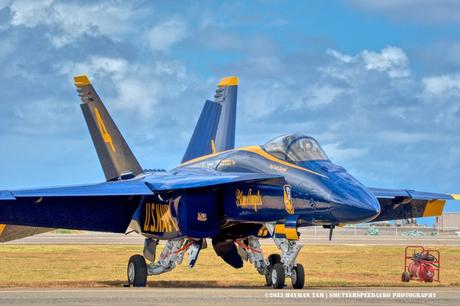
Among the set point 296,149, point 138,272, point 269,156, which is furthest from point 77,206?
point 296,149

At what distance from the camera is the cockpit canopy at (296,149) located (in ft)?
68.0

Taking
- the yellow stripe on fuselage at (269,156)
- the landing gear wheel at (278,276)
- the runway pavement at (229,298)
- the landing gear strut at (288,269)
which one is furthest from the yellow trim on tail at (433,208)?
the runway pavement at (229,298)

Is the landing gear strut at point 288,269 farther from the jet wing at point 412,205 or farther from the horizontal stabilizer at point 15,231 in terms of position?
the horizontal stabilizer at point 15,231

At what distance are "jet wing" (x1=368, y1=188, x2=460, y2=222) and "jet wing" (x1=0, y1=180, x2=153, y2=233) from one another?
21.3ft

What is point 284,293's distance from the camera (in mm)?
18047

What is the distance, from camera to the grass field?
26703 mm

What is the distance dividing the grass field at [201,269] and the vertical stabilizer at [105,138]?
10.9 feet

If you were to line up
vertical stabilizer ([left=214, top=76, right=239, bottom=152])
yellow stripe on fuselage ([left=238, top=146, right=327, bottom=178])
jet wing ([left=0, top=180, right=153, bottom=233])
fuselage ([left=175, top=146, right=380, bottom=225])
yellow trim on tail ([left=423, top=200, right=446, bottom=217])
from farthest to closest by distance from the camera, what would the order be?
vertical stabilizer ([left=214, top=76, right=239, bottom=152]) → yellow trim on tail ([left=423, top=200, right=446, bottom=217]) → jet wing ([left=0, top=180, right=153, bottom=233]) → yellow stripe on fuselage ([left=238, top=146, right=327, bottom=178]) → fuselage ([left=175, top=146, right=380, bottom=225])

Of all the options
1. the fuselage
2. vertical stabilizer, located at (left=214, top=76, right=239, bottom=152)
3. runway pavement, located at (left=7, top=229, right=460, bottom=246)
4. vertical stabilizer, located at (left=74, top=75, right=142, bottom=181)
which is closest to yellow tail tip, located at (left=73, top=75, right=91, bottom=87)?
vertical stabilizer, located at (left=74, top=75, right=142, bottom=181)

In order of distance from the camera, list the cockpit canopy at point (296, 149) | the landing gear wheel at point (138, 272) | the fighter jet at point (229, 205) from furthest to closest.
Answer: the landing gear wheel at point (138, 272) < the cockpit canopy at point (296, 149) < the fighter jet at point (229, 205)

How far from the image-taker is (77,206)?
23.2 meters

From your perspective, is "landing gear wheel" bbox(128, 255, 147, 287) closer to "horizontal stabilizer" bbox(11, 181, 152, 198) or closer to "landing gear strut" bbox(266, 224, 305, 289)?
"horizontal stabilizer" bbox(11, 181, 152, 198)

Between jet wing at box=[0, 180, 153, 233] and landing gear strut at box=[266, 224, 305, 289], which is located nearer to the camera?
landing gear strut at box=[266, 224, 305, 289]

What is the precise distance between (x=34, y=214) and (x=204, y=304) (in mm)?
8878
